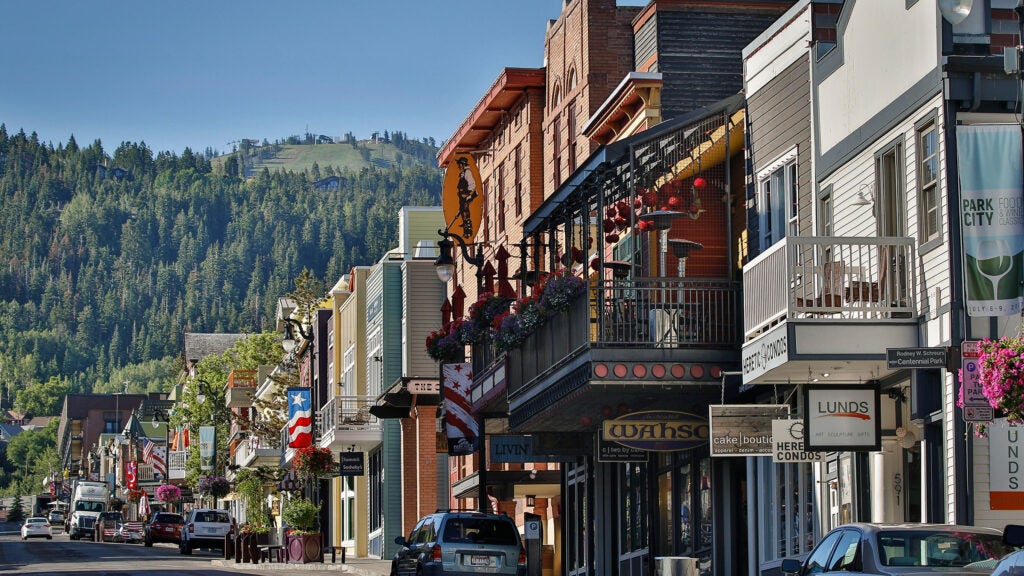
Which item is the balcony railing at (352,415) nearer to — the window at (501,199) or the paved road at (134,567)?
the paved road at (134,567)

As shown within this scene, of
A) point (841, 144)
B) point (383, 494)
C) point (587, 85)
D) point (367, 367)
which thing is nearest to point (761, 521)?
point (841, 144)

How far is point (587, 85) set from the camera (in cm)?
3659

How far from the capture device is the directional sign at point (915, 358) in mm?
17172

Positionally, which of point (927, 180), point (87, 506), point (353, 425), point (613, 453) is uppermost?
point (927, 180)

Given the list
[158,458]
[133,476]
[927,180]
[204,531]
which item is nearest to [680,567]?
[927,180]

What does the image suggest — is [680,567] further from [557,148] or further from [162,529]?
[162,529]

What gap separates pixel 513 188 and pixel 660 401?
60.0 ft

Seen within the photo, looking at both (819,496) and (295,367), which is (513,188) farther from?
(295,367)

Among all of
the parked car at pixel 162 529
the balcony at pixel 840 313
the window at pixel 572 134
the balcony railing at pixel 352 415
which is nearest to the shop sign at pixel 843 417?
the balcony at pixel 840 313

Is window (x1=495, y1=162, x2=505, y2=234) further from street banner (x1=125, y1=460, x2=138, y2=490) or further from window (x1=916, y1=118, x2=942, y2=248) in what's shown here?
street banner (x1=125, y1=460, x2=138, y2=490)

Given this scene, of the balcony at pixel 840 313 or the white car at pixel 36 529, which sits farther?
the white car at pixel 36 529

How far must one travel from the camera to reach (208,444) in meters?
89.7

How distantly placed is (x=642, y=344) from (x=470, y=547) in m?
5.99

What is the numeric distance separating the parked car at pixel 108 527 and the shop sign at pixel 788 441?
6960 cm
